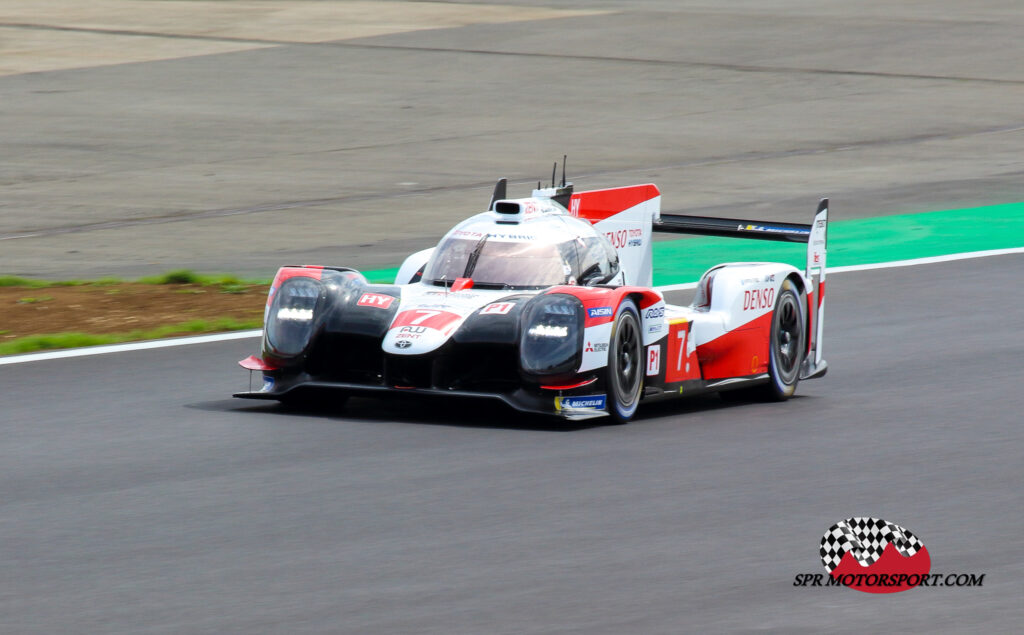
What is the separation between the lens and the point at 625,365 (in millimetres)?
9305

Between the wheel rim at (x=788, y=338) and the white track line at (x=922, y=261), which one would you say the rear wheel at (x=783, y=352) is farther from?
the white track line at (x=922, y=261)

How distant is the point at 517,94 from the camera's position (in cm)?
2836

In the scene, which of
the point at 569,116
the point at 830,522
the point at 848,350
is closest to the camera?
the point at 830,522

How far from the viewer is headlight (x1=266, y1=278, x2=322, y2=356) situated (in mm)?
9234

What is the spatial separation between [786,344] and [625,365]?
5.63 feet

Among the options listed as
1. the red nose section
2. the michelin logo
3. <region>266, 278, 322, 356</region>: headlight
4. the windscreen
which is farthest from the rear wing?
the red nose section

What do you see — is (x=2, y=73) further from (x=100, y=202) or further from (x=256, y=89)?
(x=100, y=202)

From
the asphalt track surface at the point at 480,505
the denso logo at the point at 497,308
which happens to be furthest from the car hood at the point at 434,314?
the asphalt track surface at the point at 480,505

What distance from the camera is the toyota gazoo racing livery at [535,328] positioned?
8.96 metres

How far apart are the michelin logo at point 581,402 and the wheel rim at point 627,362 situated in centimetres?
13

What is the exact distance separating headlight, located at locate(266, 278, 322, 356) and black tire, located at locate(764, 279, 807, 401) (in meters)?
2.82

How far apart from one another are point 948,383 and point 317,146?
46.9ft

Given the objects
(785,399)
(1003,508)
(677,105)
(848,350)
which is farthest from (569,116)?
(1003,508)

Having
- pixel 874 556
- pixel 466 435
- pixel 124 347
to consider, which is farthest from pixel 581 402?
pixel 124 347
